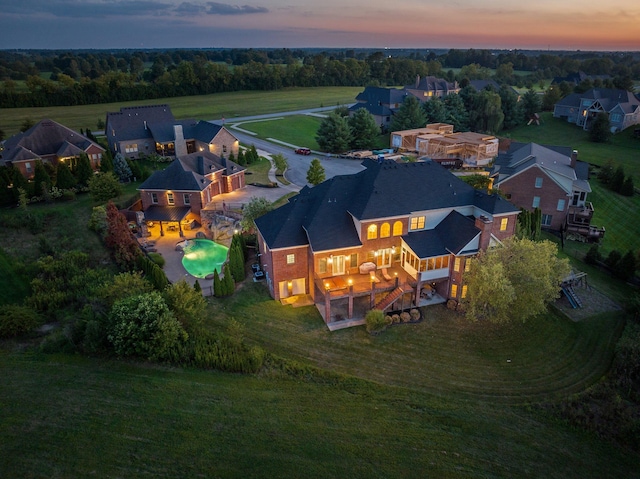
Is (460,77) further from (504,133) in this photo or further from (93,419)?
(93,419)

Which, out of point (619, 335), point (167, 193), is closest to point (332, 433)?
point (619, 335)

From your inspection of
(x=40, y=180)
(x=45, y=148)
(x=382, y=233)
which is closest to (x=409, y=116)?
(x=382, y=233)

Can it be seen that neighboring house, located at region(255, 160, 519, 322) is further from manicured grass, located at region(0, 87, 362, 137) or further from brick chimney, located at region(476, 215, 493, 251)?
manicured grass, located at region(0, 87, 362, 137)

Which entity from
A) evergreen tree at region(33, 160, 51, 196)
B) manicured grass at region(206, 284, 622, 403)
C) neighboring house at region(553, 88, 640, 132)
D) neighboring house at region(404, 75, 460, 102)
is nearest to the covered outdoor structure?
evergreen tree at region(33, 160, 51, 196)

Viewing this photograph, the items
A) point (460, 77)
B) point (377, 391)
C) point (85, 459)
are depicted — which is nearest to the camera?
point (85, 459)

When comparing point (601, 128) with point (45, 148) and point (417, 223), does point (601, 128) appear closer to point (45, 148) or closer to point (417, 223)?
point (417, 223)

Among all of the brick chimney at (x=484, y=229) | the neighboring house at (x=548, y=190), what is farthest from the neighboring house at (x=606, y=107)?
the brick chimney at (x=484, y=229)
